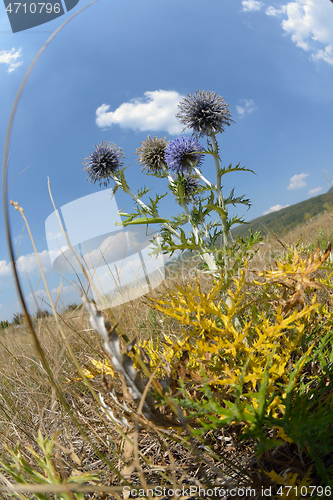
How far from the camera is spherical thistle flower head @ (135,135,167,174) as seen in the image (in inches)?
101

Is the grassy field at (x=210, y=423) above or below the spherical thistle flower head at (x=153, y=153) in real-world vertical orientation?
below

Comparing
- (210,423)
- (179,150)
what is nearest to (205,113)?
(179,150)

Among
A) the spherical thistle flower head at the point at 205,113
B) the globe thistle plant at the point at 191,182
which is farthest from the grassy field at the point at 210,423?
the spherical thistle flower head at the point at 205,113

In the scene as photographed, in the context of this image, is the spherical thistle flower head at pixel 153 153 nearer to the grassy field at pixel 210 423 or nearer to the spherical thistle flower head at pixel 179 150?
the spherical thistle flower head at pixel 179 150

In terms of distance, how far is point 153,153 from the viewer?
8.46 ft

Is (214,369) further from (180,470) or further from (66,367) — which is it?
(66,367)

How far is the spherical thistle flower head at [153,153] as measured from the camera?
8.38ft

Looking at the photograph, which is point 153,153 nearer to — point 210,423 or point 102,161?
point 102,161

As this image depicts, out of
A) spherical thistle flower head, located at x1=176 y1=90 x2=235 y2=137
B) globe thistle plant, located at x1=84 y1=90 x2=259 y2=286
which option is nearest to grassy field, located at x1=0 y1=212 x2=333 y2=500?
globe thistle plant, located at x1=84 y1=90 x2=259 y2=286

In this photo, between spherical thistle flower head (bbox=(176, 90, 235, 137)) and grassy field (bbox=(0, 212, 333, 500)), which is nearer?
grassy field (bbox=(0, 212, 333, 500))

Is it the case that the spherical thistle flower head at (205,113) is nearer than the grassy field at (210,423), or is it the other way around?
the grassy field at (210,423)

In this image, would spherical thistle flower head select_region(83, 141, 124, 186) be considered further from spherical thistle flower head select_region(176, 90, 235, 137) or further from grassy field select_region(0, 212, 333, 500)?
grassy field select_region(0, 212, 333, 500)

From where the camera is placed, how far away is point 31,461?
1100mm

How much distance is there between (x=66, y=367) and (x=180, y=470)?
1.29 meters
